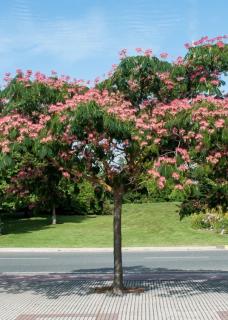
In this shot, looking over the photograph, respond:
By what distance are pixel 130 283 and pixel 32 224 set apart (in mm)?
23860

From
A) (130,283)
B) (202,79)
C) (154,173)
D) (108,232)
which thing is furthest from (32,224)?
(154,173)

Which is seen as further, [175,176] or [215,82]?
[215,82]

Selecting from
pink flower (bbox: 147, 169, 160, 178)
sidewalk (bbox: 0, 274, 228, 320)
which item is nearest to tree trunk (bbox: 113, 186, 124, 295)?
sidewalk (bbox: 0, 274, 228, 320)

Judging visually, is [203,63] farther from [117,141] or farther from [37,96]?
[37,96]

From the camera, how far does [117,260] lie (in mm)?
10766

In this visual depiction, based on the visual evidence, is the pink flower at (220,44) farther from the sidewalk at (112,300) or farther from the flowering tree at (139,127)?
the sidewalk at (112,300)

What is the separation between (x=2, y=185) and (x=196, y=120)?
23.1 metres

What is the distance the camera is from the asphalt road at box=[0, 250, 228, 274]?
16.1m

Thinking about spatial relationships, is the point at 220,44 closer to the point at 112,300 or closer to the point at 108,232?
the point at 112,300

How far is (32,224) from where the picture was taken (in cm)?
3541

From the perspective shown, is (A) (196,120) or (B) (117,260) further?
(B) (117,260)

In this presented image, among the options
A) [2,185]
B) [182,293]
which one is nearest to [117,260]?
[182,293]

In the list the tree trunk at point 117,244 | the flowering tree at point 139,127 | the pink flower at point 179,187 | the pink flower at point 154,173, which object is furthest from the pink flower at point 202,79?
the tree trunk at point 117,244

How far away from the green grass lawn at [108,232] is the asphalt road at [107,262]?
1999mm
